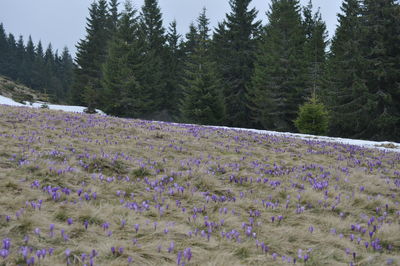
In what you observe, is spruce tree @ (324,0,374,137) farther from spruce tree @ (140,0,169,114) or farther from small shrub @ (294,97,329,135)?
spruce tree @ (140,0,169,114)

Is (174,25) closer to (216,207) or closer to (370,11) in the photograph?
(370,11)

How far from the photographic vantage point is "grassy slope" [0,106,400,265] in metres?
3.42

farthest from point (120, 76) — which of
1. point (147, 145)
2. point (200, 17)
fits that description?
point (147, 145)

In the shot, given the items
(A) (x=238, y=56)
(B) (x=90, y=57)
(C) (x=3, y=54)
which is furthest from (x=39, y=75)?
(A) (x=238, y=56)

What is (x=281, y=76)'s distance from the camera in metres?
33.4

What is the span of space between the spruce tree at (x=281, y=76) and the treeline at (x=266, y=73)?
12 cm

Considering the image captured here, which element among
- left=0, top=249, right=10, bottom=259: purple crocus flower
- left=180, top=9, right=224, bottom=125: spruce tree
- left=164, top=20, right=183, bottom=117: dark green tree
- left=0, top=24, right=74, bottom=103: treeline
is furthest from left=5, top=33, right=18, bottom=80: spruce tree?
left=0, top=249, right=10, bottom=259: purple crocus flower

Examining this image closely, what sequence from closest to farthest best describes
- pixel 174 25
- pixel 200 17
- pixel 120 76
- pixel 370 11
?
pixel 370 11 → pixel 120 76 → pixel 200 17 → pixel 174 25

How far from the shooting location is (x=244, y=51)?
38062 millimetres

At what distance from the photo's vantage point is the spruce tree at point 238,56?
1489 inches

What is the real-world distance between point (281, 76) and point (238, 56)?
7.22 metres

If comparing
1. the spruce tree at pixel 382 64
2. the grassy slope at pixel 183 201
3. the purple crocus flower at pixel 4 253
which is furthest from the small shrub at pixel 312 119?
the purple crocus flower at pixel 4 253

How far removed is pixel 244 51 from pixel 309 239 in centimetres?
3639

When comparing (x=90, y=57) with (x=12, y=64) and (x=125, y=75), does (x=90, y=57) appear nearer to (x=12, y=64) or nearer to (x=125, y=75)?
(x=125, y=75)
